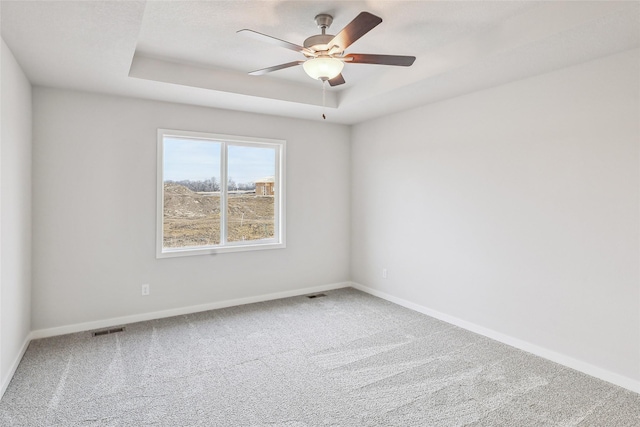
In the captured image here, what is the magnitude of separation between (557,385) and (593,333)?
524mm

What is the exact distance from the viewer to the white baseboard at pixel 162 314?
3512 millimetres

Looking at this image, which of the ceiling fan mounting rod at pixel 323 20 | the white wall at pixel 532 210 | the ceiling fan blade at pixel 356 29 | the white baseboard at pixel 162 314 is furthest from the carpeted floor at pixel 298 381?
the ceiling fan mounting rod at pixel 323 20

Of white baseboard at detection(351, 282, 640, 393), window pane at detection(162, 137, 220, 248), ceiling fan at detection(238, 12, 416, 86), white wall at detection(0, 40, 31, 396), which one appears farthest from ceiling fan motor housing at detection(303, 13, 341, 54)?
white baseboard at detection(351, 282, 640, 393)

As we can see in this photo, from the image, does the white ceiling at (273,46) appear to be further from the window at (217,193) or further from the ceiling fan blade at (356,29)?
the window at (217,193)

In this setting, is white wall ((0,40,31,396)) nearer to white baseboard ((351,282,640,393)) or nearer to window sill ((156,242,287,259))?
window sill ((156,242,287,259))

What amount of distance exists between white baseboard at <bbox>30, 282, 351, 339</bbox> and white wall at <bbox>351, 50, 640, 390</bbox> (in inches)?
50.1

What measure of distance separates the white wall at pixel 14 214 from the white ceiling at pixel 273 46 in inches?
11.2

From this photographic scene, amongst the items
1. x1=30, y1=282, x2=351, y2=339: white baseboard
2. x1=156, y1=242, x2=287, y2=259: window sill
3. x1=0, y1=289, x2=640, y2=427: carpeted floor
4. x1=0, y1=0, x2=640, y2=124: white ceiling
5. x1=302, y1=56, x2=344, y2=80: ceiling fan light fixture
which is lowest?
x1=0, y1=289, x2=640, y2=427: carpeted floor

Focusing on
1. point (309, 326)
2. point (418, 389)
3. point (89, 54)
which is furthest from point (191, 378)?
point (89, 54)

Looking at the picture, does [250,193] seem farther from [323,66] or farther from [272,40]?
[272,40]

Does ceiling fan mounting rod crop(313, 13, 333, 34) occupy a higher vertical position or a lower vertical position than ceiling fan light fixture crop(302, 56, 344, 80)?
higher

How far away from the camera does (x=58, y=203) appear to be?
3506mm

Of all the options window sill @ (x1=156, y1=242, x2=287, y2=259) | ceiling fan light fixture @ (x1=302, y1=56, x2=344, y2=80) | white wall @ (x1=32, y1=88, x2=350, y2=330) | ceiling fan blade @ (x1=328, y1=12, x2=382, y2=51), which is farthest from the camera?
window sill @ (x1=156, y1=242, x2=287, y2=259)

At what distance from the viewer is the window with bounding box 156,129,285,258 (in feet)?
13.6
